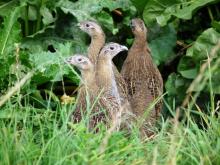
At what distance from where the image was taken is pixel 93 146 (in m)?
5.12

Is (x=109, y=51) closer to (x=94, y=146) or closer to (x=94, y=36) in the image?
(x=94, y=36)

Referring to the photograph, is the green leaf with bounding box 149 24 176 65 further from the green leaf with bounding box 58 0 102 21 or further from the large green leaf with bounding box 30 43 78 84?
the large green leaf with bounding box 30 43 78 84

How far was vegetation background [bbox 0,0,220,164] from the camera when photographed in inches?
202

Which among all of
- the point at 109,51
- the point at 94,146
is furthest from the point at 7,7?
the point at 94,146

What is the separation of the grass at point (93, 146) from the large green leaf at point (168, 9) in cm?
230

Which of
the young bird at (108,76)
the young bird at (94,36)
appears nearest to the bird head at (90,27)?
the young bird at (94,36)

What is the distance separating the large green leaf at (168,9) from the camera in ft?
25.6

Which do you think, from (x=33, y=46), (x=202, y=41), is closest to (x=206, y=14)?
(x=202, y=41)

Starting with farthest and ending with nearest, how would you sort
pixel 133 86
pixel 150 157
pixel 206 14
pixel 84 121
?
pixel 206 14, pixel 133 86, pixel 84 121, pixel 150 157

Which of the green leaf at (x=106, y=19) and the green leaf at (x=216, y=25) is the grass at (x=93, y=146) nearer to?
the green leaf at (x=216, y=25)

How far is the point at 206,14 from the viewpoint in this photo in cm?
888

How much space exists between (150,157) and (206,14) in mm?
4154

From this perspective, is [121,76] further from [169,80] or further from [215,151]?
[215,151]

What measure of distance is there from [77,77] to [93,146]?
2.19 m
